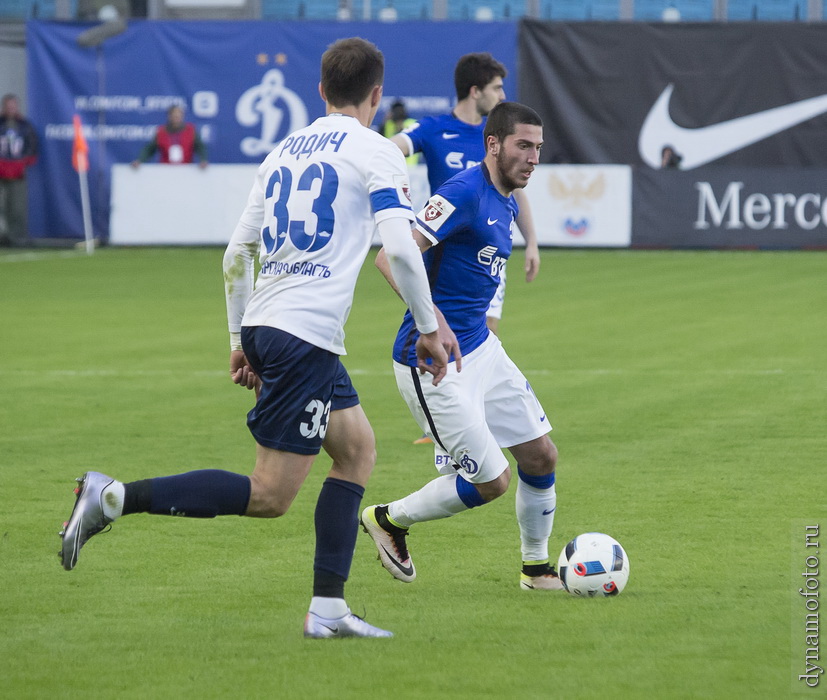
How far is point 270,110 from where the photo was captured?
25.2m

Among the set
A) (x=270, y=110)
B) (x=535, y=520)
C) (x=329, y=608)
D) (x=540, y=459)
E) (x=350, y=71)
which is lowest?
(x=270, y=110)

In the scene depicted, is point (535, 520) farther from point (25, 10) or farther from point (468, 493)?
point (25, 10)

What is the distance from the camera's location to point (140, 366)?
11.4m

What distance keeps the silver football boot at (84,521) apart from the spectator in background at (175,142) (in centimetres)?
1986

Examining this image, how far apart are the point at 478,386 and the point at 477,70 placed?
3366mm

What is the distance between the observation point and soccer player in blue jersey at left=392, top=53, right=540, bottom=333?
8.12 meters

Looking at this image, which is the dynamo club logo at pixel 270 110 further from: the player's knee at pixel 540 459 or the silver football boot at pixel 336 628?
the silver football boot at pixel 336 628

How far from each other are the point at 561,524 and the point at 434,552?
698 millimetres

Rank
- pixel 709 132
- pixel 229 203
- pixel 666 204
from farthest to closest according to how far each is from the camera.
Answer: pixel 709 132
pixel 229 203
pixel 666 204

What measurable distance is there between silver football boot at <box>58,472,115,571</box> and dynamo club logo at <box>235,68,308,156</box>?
2115 cm

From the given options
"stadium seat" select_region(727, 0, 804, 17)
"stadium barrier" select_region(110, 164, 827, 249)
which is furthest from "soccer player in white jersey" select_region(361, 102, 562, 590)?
"stadium seat" select_region(727, 0, 804, 17)

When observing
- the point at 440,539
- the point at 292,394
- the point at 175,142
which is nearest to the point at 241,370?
the point at 292,394

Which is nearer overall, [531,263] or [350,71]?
[350,71]

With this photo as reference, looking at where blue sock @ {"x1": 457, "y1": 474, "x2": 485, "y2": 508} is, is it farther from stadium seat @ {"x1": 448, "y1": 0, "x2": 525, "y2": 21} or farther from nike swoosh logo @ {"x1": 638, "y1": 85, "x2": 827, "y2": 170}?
stadium seat @ {"x1": 448, "y1": 0, "x2": 525, "y2": 21}
